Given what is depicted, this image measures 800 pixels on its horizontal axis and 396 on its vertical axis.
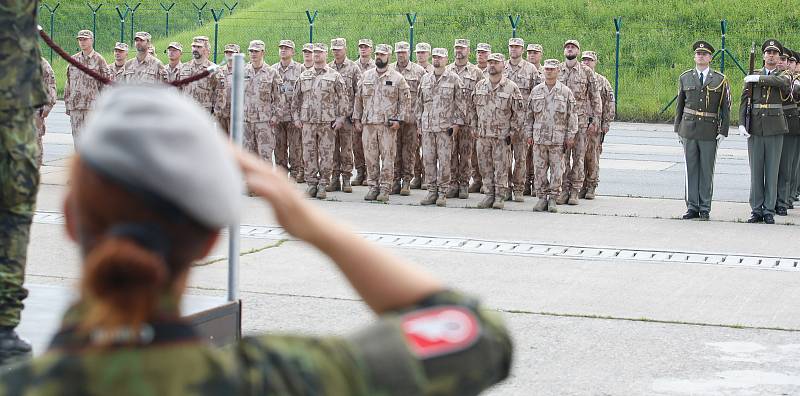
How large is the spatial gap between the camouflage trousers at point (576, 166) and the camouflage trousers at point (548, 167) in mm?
371

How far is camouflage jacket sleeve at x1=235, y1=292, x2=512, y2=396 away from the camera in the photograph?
1.43 meters

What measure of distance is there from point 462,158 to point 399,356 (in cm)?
1284

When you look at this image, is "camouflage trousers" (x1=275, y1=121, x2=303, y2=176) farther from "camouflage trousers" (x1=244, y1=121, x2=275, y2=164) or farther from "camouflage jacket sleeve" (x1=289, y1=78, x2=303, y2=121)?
"camouflage jacket sleeve" (x1=289, y1=78, x2=303, y2=121)

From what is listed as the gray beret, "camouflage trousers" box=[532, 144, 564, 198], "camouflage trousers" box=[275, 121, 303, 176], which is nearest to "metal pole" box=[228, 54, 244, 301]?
the gray beret

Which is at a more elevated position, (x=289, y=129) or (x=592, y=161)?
(x=289, y=129)

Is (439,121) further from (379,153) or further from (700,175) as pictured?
(700,175)

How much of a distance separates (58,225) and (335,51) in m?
5.02

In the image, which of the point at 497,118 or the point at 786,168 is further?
the point at 497,118

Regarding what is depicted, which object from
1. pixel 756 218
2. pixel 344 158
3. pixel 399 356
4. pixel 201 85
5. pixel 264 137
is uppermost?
pixel 201 85

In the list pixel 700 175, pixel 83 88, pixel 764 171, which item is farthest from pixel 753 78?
pixel 83 88

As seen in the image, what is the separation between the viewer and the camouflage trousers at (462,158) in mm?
14203

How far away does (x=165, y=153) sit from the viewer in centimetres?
129

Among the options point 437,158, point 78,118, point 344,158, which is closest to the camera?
point 437,158

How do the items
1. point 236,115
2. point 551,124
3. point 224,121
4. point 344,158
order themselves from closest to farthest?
1. point 236,115
2. point 551,124
3. point 344,158
4. point 224,121
